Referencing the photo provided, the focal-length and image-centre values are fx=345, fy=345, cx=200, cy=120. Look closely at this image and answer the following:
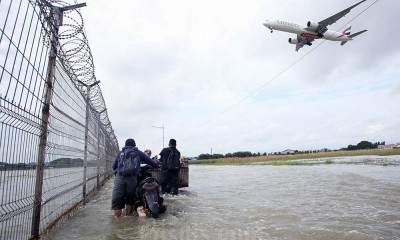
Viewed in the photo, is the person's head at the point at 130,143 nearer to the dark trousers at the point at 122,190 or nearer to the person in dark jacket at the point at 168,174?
the dark trousers at the point at 122,190

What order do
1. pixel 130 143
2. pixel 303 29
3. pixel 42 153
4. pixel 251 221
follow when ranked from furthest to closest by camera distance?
pixel 303 29 < pixel 130 143 < pixel 251 221 < pixel 42 153

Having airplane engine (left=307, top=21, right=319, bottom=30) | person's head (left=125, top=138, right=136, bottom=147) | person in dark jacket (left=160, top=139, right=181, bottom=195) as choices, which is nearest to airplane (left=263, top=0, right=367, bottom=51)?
airplane engine (left=307, top=21, right=319, bottom=30)

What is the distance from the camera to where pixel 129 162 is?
689 centimetres

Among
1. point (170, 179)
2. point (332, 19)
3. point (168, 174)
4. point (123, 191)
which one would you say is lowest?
point (123, 191)

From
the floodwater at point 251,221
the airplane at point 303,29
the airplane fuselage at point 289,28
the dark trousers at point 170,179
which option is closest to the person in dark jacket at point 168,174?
the dark trousers at point 170,179

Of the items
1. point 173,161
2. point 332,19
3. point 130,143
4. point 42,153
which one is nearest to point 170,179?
point 173,161

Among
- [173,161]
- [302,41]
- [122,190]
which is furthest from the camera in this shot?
[302,41]

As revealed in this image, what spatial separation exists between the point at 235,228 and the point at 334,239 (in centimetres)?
162

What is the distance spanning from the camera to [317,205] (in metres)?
8.53

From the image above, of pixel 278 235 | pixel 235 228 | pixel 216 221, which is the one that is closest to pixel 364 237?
pixel 278 235

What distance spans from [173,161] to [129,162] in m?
3.69

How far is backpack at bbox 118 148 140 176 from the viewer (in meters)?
6.83

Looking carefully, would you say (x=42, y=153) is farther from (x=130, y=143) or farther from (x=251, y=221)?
(x=251, y=221)

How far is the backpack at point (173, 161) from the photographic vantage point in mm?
10459
